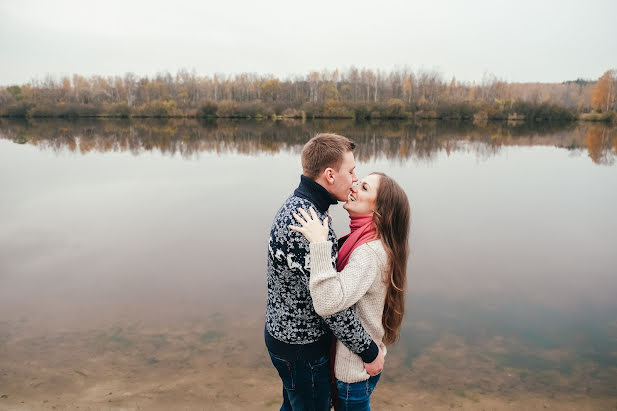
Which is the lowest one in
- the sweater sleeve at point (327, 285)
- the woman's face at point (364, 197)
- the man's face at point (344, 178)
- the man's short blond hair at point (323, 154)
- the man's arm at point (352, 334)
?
the man's arm at point (352, 334)

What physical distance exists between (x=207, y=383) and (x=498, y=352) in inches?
113

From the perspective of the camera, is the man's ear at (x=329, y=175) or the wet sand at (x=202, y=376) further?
the wet sand at (x=202, y=376)

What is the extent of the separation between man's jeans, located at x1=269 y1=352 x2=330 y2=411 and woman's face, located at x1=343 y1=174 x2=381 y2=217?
0.74 meters

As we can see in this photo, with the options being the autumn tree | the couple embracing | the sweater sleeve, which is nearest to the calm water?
the couple embracing

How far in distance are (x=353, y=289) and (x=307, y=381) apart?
0.61 metres

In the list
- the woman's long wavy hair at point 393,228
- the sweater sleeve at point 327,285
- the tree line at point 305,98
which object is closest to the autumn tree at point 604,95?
the tree line at point 305,98

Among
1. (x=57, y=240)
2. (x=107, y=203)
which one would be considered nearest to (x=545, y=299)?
(x=57, y=240)

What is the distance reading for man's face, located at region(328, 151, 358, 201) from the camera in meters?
2.11

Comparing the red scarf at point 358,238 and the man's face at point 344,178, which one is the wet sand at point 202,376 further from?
the man's face at point 344,178

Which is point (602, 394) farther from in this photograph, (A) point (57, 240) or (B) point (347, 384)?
(A) point (57, 240)

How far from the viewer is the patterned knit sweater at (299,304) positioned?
77.6 inches

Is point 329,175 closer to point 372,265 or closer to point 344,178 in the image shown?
point 344,178

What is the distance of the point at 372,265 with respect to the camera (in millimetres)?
2043

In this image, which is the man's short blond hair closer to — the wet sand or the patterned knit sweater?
the patterned knit sweater
